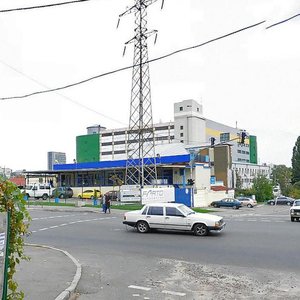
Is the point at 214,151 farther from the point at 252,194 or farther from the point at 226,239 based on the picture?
the point at 226,239

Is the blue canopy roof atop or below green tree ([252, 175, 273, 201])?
atop

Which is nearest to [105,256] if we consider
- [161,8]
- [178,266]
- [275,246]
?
[178,266]

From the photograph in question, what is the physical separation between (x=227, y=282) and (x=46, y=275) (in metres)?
4.07

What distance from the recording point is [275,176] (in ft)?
398

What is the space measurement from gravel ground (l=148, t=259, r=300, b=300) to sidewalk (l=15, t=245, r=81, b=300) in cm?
202

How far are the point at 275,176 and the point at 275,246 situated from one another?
11192cm

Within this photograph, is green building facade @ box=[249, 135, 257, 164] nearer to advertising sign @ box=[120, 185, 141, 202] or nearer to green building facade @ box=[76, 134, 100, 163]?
green building facade @ box=[76, 134, 100, 163]

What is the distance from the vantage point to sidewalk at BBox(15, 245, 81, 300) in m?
7.75

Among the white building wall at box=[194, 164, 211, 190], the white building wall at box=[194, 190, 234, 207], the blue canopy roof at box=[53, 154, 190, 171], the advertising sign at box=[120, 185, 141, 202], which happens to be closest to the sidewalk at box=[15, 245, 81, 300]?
the advertising sign at box=[120, 185, 141, 202]

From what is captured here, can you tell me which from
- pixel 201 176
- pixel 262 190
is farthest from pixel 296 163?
pixel 201 176

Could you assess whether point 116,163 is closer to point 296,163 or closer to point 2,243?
point 296,163

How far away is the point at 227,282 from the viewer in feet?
30.0

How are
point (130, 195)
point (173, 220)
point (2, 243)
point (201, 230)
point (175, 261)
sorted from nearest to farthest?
point (2, 243) < point (175, 261) < point (201, 230) < point (173, 220) < point (130, 195)

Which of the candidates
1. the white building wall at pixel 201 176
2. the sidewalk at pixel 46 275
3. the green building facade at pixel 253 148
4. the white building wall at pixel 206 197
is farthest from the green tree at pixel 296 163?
the sidewalk at pixel 46 275
